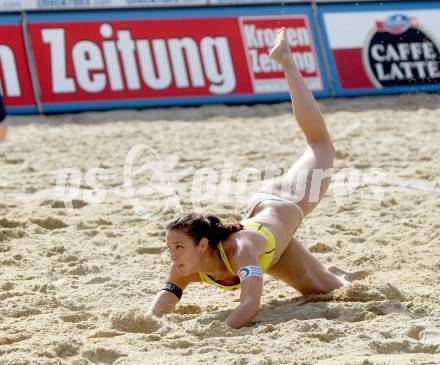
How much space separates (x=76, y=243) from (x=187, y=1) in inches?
222

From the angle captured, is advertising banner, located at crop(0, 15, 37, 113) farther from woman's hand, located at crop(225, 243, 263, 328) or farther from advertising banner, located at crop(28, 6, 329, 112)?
woman's hand, located at crop(225, 243, 263, 328)

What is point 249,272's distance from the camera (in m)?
4.07

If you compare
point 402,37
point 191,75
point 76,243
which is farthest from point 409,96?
point 76,243

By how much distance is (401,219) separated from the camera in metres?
6.13

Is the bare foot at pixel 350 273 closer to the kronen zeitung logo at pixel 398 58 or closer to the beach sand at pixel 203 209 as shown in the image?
the beach sand at pixel 203 209

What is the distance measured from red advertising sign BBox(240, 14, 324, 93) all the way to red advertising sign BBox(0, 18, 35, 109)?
2.56 metres

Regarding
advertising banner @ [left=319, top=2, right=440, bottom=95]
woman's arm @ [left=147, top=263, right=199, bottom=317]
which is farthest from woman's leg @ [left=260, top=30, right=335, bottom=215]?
advertising banner @ [left=319, top=2, right=440, bottom=95]

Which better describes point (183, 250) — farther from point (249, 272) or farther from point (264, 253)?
point (264, 253)

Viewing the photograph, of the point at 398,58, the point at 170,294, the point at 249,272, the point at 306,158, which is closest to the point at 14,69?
the point at 398,58

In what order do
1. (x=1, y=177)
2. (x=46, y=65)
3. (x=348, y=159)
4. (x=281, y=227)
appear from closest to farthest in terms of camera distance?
(x=281, y=227), (x=1, y=177), (x=348, y=159), (x=46, y=65)

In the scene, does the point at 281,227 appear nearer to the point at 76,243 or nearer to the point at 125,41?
the point at 76,243

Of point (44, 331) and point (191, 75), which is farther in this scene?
point (191, 75)

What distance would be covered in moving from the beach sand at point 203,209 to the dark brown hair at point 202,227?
361mm

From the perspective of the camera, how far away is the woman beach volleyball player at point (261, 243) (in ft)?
13.6
